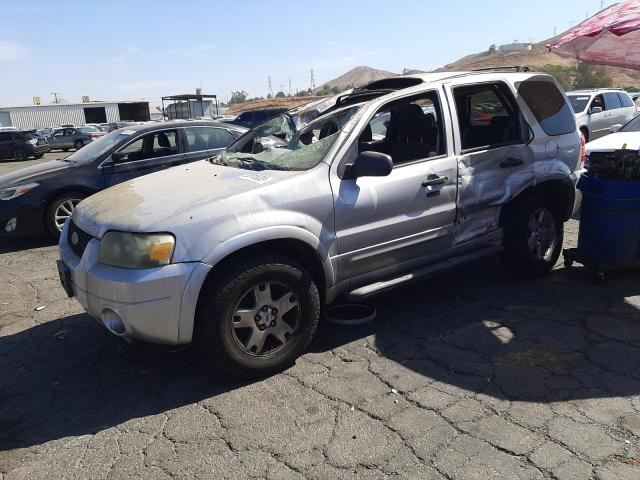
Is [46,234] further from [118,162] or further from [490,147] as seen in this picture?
[490,147]

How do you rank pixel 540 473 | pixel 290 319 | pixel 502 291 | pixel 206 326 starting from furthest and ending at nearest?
pixel 502 291 < pixel 290 319 < pixel 206 326 < pixel 540 473

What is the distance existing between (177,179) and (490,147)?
2.57 metres

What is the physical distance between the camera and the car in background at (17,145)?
24203 mm

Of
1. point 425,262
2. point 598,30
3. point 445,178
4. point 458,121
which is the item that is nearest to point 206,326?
point 425,262

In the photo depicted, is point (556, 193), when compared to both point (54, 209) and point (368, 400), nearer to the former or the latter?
point (368, 400)

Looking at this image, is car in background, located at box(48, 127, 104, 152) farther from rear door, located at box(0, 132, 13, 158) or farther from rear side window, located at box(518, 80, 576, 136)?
rear side window, located at box(518, 80, 576, 136)

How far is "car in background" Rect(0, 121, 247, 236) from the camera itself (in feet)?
22.1

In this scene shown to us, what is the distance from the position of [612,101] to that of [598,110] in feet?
3.82

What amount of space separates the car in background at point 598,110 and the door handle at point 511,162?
10515 mm

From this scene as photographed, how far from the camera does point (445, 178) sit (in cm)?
397

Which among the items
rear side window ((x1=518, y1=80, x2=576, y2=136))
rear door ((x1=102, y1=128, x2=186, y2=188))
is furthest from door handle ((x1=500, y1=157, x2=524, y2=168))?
rear door ((x1=102, y1=128, x2=186, y2=188))

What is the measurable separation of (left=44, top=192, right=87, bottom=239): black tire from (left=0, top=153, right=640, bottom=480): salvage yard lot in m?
2.68

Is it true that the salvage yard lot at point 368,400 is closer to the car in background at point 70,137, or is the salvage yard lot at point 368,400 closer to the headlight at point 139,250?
the headlight at point 139,250

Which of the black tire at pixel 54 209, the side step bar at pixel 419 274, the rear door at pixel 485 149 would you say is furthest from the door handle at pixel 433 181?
the black tire at pixel 54 209
